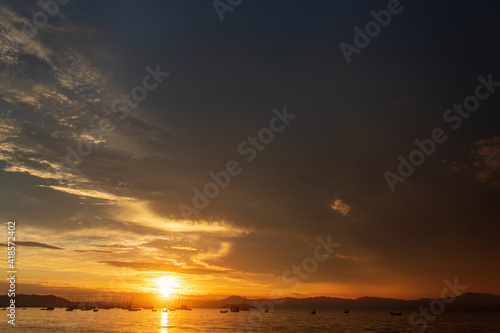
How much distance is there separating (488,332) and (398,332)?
81.0ft

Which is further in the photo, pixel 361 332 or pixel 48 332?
pixel 361 332

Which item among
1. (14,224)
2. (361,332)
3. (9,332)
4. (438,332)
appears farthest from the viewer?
(361,332)

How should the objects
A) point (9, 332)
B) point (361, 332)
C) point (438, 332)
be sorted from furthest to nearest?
point (361, 332), point (438, 332), point (9, 332)

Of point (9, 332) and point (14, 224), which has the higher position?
point (14, 224)

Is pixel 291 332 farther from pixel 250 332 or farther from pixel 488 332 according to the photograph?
pixel 488 332

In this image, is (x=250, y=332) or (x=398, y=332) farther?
(x=250, y=332)

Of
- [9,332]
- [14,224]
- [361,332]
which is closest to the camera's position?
[14,224]

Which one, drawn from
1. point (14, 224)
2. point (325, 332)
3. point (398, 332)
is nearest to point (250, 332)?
point (325, 332)

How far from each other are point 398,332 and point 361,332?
9836 millimetres

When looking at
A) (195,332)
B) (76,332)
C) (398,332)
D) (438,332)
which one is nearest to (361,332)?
(398,332)

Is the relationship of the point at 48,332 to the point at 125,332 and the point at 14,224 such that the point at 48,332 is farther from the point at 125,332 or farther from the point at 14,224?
the point at 14,224

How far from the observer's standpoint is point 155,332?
9250cm

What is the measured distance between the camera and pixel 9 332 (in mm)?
78938

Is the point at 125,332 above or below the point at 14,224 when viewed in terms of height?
below
